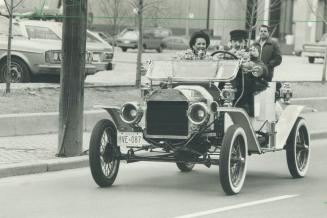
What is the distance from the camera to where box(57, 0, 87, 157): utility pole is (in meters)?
12.5

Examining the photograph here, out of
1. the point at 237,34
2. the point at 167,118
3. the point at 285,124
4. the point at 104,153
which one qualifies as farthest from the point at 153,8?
the point at 167,118

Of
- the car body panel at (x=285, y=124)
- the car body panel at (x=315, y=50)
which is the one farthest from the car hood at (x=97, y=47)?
the car body panel at (x=315, y=50)

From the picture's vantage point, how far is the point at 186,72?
10.9 metres

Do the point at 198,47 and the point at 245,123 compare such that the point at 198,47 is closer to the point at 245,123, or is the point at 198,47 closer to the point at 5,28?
the point at 245,123

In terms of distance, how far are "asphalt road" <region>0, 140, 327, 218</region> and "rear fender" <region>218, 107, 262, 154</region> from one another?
506 mm

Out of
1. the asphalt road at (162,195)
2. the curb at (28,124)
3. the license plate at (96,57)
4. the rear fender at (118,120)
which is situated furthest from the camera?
the license plate at (96,57)

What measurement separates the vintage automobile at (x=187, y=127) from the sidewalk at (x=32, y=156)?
1.50m

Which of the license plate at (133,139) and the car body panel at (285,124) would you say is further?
the car body panel at (285,124)

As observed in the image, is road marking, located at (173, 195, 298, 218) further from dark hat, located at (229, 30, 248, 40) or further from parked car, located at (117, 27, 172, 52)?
parked car, located at (117, 27, 172, 52)

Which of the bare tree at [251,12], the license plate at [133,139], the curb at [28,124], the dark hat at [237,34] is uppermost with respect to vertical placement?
the bare tree at [251,12]

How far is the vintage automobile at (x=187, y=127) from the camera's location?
9.88 metres

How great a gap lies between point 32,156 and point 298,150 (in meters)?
3.74

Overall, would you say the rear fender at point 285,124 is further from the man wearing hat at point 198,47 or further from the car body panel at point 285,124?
the man wearing hat at point 198,47

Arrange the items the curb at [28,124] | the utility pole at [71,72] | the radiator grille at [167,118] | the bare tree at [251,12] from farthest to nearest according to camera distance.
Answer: the bare tree at [251,12] < the curb at [28,124] < the utility pole at [71,72] < the radiator grille at [167,118]
